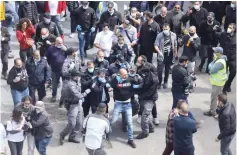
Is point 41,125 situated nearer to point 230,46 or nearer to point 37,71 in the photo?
point 37,71

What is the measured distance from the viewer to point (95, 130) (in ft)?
33.6

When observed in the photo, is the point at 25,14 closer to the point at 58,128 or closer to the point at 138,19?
the point at 138,19

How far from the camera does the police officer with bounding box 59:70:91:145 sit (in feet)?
37.7

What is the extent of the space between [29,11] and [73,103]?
189 inches

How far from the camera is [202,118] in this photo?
1311cm

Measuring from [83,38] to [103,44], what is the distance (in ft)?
4.26

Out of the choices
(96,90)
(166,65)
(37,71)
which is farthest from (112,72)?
(166,65)

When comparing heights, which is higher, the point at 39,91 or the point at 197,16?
the point at 197,16

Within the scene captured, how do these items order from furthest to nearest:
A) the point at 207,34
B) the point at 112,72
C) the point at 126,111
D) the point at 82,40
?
the point at 82,40 → the point at 207,34 → the point at 112,72 → the point at 126,111

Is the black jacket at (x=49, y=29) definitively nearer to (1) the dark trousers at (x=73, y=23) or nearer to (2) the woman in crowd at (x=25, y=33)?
(2) the woman in crowd at (x=25, y=33)

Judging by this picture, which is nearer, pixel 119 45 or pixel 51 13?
pixel 119 45

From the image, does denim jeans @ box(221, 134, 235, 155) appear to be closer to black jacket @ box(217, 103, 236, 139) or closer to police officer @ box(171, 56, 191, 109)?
black jacket @ box(217, 103, 236, 139)

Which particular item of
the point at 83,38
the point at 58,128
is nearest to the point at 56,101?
the point at 58,128

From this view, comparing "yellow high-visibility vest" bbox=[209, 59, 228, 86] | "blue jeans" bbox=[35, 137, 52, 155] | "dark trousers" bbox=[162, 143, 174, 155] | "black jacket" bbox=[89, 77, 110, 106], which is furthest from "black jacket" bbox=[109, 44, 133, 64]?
"blue jeans" bbox=[35, 137, 52, 155]
